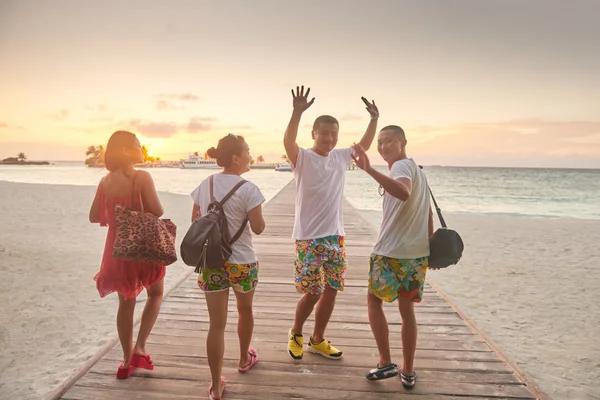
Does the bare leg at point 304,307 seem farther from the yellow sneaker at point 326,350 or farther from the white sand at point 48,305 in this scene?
the white sand at point 48,305

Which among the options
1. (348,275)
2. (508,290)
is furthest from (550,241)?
(348,275)

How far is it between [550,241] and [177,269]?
11.0m

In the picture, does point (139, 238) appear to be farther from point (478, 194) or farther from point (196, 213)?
point (478, 194)

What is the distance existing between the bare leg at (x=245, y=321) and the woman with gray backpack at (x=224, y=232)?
A: 0.01 m

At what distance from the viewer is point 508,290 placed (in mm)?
7145

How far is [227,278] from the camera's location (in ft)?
8.00

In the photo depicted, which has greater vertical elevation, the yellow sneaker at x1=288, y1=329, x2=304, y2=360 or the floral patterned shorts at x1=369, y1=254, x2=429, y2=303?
the floral patterned shorts at x1=369, y1=254, x2=429, y2=303

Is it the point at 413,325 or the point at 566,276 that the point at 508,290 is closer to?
the point at 566,276

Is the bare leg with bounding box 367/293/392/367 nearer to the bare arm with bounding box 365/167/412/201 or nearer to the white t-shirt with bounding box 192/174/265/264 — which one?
the bare arm with bounding box 365/167/412/201

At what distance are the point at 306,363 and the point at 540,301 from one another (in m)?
5.22

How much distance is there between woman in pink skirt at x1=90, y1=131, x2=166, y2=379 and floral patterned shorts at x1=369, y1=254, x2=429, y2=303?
4.91 feet

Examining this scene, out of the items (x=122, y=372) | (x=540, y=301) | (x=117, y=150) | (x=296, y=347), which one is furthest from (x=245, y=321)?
(x=540, y=301)

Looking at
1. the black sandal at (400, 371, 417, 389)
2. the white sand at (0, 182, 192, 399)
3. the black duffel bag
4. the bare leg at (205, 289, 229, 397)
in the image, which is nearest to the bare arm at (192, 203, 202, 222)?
the bare leg at (205, 289, 229, 397)

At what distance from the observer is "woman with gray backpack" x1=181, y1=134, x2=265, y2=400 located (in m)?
2.31
